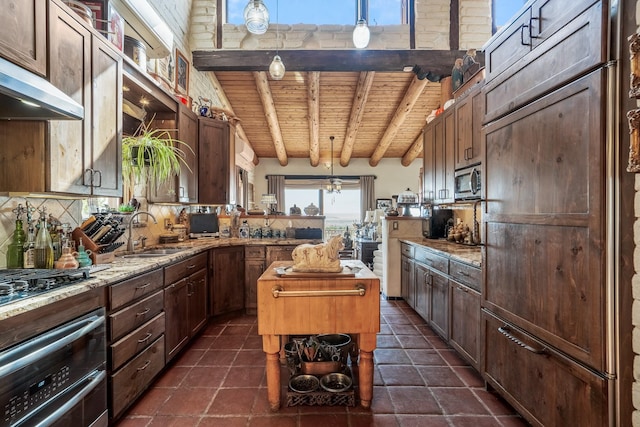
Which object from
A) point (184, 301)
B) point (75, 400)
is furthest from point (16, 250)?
point (184, 301)

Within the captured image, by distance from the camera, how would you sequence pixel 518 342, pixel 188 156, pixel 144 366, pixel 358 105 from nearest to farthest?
pixel 518 342
pixel 144 366
pixel 188 156
pixel 358 105

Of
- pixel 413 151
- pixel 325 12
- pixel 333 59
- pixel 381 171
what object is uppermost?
pixel 325 12

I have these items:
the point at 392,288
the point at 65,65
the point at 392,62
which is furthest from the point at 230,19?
the point at 392,288

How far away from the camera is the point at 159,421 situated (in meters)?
1.90

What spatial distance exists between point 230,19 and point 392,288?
474 centimetres

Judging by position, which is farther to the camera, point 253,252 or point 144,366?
point 253,252

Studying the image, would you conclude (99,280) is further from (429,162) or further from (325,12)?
(325,12)

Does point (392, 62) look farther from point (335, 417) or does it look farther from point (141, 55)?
point (335, 417)

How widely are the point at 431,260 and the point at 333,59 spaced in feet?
11.0

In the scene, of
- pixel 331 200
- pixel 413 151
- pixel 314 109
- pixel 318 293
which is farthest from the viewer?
pixel 331 200

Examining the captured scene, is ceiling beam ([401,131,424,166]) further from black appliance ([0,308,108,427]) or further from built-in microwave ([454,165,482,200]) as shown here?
black appliance ([0,308,108,427])

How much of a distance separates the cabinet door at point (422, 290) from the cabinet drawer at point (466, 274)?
585 mm

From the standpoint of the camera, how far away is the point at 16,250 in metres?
1.83

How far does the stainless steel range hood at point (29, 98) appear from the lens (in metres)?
1.25
